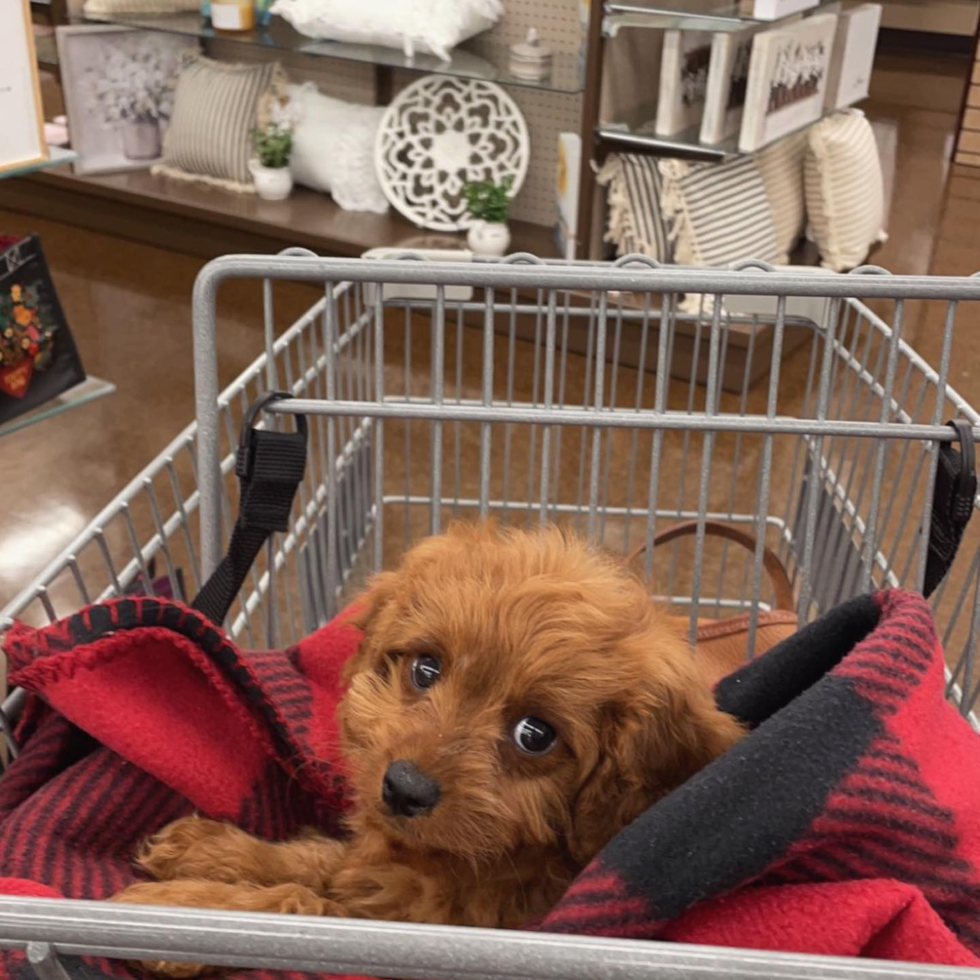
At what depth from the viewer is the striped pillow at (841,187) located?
2818mm

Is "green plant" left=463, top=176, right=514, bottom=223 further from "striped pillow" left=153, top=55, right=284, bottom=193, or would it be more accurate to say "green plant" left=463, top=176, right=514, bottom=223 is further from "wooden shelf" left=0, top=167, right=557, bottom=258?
"striped pillow" left=153, top=55, right=284, bottom=193

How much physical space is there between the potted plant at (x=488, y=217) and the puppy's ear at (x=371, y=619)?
209cm

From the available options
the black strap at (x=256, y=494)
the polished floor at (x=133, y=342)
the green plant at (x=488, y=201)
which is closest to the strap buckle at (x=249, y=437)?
the black strap at (x=256, y=494)

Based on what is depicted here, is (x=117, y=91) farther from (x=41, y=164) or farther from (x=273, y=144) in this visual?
(x=41, y=164)

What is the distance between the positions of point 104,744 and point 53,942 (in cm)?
38

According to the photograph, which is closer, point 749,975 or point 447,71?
point 749,975

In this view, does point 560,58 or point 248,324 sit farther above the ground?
point 560,58

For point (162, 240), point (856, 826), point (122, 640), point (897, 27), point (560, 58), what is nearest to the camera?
point (856, 826)

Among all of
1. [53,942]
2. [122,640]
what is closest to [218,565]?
[122,640]

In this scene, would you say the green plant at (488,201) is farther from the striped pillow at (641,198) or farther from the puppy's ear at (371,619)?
the puppy's ear at (371,619)

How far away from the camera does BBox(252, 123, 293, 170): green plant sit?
3.20 metres

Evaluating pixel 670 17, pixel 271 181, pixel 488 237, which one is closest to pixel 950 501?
pixel 670 17

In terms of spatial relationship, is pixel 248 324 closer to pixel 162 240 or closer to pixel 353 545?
pixel 162 240

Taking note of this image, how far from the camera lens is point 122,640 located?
812mm
